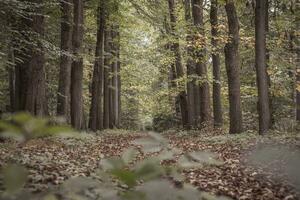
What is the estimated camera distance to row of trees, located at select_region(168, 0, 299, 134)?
53.5 feet

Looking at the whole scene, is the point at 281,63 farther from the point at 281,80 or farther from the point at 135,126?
the point at 135,126

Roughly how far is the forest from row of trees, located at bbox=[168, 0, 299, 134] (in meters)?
0.05

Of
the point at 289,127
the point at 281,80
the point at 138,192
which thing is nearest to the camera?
the point at 138,192

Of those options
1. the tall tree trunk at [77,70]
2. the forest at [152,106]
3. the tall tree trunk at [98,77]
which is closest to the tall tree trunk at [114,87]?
the forest at [152,106]

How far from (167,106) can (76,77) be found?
1678 centimetres

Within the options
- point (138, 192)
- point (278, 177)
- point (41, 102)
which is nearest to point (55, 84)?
point (41, 102)

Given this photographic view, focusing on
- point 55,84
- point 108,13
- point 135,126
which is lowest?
point 135,126

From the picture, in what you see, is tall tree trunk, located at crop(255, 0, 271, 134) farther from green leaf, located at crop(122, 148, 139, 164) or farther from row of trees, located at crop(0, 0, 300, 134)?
green leaf, located at crop(122, 148, 139, 164)

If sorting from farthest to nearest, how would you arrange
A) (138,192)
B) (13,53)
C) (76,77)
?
1. (76,77)
2. (13,53)
3. (138,192)

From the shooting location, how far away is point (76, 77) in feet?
68.6

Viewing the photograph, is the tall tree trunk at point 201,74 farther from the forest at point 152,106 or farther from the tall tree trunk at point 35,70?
the tall tree trunk at point 35,70

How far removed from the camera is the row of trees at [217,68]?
16.3 metres

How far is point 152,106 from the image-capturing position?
1603 inches

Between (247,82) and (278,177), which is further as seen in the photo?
(247,82)
